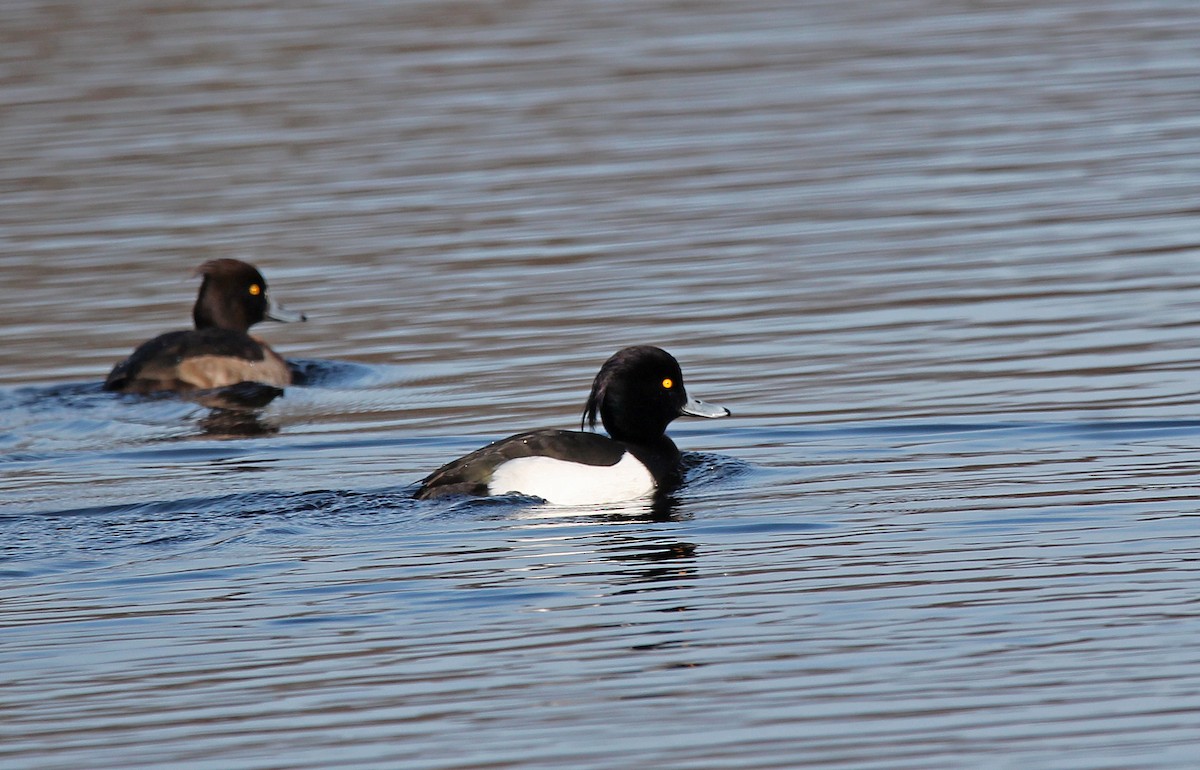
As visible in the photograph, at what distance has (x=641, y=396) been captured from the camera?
9922 mm

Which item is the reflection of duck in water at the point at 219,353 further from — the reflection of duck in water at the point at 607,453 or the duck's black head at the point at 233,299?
the reflection of duck in water at the point at 607,453

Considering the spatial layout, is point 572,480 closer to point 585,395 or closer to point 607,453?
point 607,453

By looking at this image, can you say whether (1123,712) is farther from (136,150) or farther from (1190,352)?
(136,150)

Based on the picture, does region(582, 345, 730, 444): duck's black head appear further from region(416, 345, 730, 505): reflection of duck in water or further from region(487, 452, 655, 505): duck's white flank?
region(487, 452, 655, 505): duck's white flank

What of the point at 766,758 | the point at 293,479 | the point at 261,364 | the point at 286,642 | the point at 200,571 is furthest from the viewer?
the point at 261,364

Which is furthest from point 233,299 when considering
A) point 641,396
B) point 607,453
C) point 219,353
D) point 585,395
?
point 607,453

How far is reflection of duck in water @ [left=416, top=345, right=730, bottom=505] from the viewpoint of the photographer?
9.09 m

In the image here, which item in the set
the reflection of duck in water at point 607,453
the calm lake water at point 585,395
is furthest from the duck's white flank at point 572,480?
the calm lake water at point 585,395

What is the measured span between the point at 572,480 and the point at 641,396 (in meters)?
0.84

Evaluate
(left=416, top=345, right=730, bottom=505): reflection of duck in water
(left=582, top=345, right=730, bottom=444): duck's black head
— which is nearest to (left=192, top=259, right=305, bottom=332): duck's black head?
(left=416, top=345, right=730, bottom=505): reflection of duck in water

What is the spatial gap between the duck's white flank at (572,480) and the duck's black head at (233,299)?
4.87m

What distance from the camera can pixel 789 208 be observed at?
16.4 m

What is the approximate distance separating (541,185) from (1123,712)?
1269cm

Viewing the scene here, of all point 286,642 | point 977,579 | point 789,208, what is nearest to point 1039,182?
point 789,208
